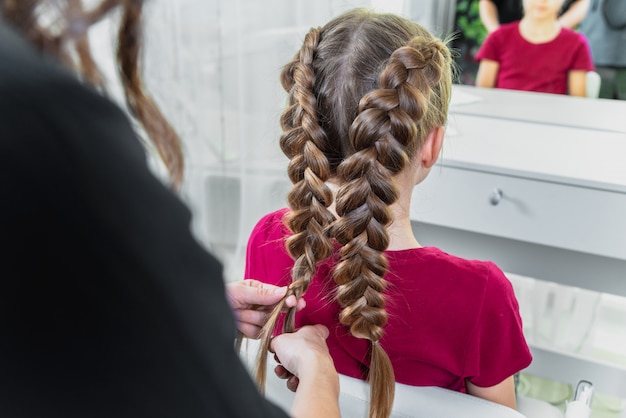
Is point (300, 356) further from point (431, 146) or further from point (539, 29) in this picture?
point (539, 29)

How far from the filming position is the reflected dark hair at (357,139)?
0.72 m

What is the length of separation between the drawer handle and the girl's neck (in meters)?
0.38

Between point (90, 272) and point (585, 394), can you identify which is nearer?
point (90, 272)

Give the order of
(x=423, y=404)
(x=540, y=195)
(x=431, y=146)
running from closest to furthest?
(x=423, y=404)
(x=431, y=146)
(x=540, y=195)

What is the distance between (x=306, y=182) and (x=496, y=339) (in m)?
0.31

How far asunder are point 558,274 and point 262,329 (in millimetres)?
879

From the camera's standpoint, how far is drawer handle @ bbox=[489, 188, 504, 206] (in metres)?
1.24

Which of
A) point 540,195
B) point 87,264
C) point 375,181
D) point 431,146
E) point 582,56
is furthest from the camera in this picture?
point 582,56

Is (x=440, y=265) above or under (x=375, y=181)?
under

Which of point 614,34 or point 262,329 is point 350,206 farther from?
point 614,34

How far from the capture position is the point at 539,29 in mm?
1353

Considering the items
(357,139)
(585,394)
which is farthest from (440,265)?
(585,394)

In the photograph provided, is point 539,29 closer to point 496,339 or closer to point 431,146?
point 431,146

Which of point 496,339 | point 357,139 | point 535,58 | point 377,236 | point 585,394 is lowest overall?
point 585,394
